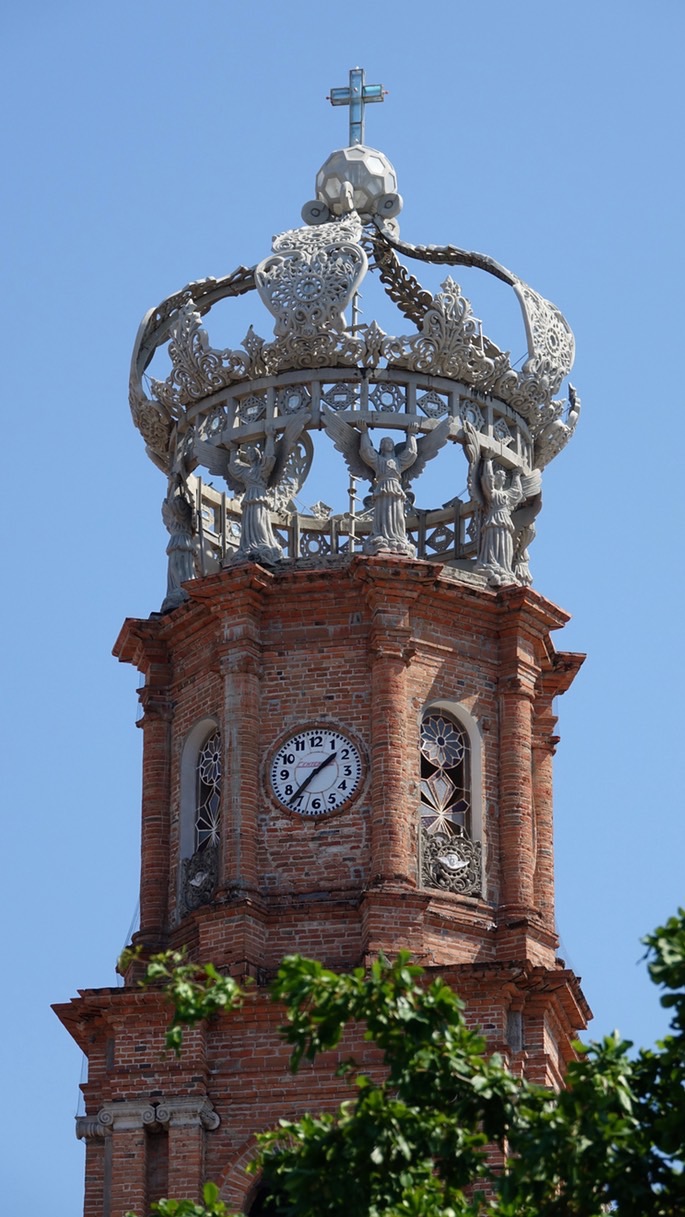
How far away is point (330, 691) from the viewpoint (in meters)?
54.2

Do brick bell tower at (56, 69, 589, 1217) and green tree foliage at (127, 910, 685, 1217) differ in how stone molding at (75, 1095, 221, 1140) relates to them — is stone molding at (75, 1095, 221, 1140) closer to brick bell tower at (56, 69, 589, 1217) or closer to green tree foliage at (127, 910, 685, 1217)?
brick bell tower at (56, 69, 589, 1217)

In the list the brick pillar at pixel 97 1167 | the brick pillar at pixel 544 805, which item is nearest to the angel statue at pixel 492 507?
the brick pillar at pixel 544 805

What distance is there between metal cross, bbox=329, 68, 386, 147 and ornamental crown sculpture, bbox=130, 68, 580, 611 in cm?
223

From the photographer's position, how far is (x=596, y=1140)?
36.3 m

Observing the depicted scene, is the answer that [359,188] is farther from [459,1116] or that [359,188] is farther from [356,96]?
[459,1116]

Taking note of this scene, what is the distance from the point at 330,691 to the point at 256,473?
3.73 meters

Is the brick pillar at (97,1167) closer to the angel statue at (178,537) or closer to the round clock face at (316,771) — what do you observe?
the round clock face at (316,771)

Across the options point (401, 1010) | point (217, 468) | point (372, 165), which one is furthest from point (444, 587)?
point (401, 1010)

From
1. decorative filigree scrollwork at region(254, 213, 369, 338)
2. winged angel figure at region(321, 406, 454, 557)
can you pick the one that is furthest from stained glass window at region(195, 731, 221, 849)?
decorative filigree scrollwork at region(254, 213, 369, 338)

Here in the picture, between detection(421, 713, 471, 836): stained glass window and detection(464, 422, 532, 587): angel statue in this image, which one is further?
detection(464, 422, 532, 587): angel statue

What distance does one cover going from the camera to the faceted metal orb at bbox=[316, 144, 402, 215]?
5947 centimetres

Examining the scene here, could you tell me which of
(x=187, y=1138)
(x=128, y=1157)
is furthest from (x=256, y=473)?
(x=128, y=1157)

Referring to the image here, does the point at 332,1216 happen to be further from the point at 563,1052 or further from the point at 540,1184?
the point at 563,1052

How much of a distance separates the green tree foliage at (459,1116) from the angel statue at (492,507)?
19.2 meters
